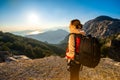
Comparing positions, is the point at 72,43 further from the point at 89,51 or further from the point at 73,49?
the point at 89,51

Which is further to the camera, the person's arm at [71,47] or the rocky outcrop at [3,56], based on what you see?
the rocky outcrop at [3,56]

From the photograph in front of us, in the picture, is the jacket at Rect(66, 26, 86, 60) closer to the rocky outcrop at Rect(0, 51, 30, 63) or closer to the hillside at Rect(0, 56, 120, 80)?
the hillside at Rect(0, 56, 120, 80)

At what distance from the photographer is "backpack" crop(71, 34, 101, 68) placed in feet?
20.0

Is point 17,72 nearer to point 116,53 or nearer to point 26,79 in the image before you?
point 26,79


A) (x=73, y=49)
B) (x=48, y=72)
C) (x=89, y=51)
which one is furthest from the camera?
(x=48, y=72)

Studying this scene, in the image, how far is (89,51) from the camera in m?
6.16

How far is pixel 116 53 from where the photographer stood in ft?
141

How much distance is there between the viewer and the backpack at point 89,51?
20.0ft

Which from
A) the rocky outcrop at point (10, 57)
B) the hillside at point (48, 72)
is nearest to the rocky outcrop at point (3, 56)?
the rocky outcrop at point (10, 57)

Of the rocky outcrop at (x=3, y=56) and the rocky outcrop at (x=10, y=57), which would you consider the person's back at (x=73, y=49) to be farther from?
the rocky outcrop at (x=3, y=56)

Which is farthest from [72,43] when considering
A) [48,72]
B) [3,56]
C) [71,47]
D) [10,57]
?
[3,56]

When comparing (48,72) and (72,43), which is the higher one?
(72,43)

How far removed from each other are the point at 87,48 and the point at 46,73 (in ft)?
26.5

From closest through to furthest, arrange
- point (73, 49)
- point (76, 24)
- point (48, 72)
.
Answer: point (73, 49) < point (76, 24) < point (48, 72)
